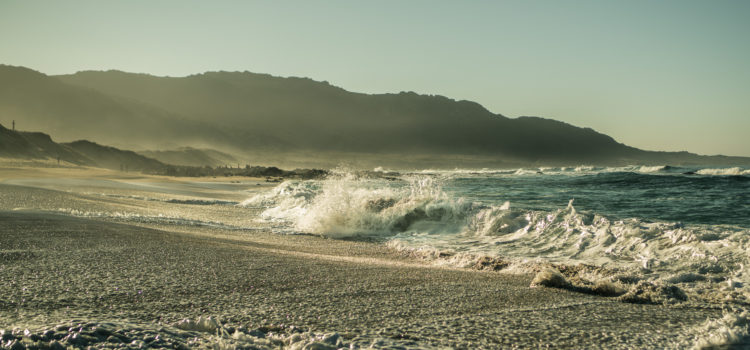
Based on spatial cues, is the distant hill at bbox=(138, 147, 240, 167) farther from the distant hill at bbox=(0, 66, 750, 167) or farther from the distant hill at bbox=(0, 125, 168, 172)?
the distant hill at bbox=(0, 125, 168, 172)

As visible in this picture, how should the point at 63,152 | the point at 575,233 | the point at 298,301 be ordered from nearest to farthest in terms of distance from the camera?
the point at 298,301, the point at 575,233, the point at 63,152

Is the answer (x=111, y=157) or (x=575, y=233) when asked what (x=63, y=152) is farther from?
(x=575, y=233)

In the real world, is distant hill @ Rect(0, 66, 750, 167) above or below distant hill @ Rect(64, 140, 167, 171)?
above

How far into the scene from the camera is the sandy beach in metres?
1.87

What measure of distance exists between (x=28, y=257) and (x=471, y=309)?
3.21 m

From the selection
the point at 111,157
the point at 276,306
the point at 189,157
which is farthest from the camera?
the point at 189,157

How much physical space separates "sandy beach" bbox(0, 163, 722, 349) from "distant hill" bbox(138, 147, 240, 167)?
94544mm

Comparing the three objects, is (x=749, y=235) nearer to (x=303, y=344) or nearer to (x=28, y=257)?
(x=303, y=344)

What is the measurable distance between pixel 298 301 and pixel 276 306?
192 millimetres

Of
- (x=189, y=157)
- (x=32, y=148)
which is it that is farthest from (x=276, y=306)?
(x=189, y=157)

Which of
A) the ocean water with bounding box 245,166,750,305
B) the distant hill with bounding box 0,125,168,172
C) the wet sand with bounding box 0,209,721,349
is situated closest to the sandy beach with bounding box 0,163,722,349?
the wet sand with bounding box 0,209,721,349

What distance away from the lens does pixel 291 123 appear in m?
148

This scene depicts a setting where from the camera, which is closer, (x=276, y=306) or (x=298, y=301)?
(x=276, y=306)

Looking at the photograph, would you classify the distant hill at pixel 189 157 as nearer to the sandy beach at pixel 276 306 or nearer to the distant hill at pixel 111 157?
the distant hill at pixel 111 157
